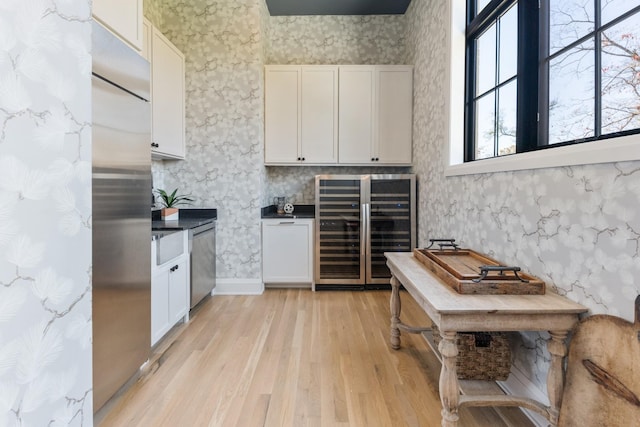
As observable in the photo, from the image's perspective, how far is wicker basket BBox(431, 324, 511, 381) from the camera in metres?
1.78

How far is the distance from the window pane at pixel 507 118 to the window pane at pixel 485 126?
0.33ft

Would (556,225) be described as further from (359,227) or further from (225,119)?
(225,119)

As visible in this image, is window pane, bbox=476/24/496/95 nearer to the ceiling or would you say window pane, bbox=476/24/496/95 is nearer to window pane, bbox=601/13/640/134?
window pane, bbox=601/13/640/134

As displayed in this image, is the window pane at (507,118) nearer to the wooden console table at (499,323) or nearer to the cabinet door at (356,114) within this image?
the wooden console table at (499,323)

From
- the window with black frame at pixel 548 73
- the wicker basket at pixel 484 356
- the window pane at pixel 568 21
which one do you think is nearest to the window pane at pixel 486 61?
the window with black frame at pixel 548 73

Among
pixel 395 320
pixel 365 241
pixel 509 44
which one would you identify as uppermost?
pixel 509 44

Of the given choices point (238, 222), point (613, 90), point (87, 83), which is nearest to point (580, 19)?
point (613, 90)

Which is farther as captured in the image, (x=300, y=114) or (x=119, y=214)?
(x=300, y=114)

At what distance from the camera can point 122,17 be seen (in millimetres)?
1781

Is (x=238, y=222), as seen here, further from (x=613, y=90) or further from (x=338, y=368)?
(x=613, y=90)

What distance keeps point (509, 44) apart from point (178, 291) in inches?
113

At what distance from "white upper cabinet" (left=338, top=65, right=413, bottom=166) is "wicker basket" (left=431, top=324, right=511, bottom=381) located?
2475 millimetres

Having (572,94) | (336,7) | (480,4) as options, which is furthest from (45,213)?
(336,7)

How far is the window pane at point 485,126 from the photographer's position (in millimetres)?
2372
